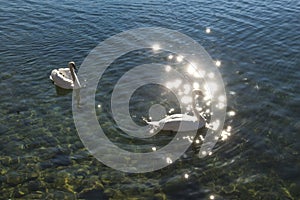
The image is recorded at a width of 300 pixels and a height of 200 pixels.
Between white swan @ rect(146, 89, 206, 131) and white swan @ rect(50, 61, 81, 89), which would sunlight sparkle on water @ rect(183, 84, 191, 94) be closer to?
white swan @ rect(146, 89, 206, 131)

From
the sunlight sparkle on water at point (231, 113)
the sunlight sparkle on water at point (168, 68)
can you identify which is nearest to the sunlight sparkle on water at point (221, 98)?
the sunlight sparkle on water at point (231, 113)

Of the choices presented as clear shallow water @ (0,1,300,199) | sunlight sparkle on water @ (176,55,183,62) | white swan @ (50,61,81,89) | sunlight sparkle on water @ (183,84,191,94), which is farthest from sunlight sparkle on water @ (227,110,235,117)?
white swan @ (50,61,81,89)

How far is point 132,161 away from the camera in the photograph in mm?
18094

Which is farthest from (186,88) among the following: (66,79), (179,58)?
(66,79)

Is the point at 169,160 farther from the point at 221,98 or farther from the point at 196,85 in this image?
the point at 196,85

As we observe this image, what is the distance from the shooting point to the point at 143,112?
70.8 feet

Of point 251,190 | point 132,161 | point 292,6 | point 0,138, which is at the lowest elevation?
point 0,138

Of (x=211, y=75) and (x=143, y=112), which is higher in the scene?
(x=211, y=75)

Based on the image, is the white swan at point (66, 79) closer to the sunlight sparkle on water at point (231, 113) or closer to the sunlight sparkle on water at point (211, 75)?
the sunlight sparkle on water at point (211, 75)

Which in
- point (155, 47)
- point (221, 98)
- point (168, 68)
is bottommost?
point (221, 98)

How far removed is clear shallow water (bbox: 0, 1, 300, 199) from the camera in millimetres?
16469

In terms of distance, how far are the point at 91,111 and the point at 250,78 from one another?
423 inches

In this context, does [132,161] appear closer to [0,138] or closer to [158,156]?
[158,156]

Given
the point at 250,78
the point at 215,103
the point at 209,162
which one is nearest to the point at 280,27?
the point at 250,78
